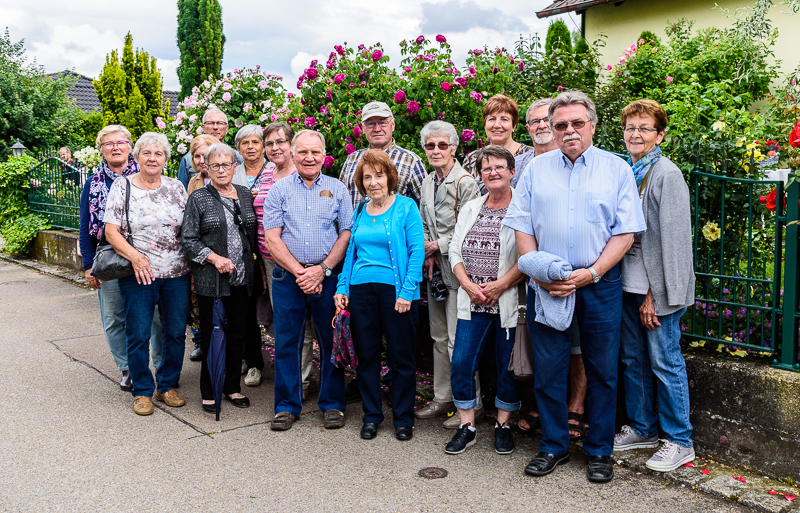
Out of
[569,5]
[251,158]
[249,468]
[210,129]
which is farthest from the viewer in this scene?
[569,5]

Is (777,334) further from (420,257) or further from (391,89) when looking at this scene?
(391,89)

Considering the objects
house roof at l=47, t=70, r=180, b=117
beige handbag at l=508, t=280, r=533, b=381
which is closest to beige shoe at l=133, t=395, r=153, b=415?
beige handbag at l=508, t=280, r=533, b=381

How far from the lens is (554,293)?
3703 mm

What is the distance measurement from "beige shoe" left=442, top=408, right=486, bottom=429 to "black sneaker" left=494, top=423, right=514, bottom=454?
14.0 inches

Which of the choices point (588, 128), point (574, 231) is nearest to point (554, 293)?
point (574, 231)

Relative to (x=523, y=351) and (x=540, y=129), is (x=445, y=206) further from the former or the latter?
(x=523, y=351)

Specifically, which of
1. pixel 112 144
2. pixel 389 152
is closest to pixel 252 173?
pixel 112 144

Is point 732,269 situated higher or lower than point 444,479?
higher

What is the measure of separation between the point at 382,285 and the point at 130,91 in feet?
79.2

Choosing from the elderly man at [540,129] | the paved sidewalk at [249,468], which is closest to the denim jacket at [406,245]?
the elderly man at [540,129]

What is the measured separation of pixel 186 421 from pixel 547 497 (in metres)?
2.58

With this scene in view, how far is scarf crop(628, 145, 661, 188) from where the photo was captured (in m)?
3.85

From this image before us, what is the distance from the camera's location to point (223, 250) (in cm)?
489

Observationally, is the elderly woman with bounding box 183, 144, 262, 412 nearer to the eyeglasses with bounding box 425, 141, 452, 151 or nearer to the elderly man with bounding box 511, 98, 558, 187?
the eyeglasses with bounding box 425, 141, 452, 151
